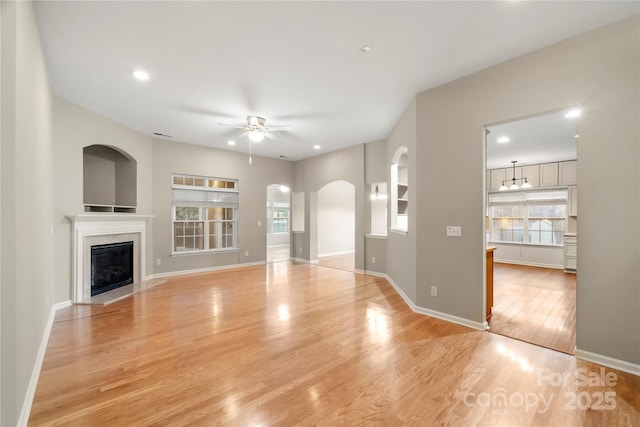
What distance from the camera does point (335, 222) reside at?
9.53 metres

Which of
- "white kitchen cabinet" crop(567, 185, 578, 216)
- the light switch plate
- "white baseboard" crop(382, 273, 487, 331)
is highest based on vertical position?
"white kitchen cabinet" crop(567, 185, 578, 216)

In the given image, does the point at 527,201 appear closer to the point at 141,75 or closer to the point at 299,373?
the point at 299,373

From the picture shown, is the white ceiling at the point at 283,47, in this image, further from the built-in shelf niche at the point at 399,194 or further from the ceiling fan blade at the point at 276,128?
the built-in shelf niche at the point at 399,194

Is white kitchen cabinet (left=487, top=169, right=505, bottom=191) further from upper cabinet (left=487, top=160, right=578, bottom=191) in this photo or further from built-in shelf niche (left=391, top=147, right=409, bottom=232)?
built-in shelf niche (left=391, top=147, right=409, bottom=232)

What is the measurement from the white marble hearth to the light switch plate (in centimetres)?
516

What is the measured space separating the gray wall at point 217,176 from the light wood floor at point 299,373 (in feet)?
7.81

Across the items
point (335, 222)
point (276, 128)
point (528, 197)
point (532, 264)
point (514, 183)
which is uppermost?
point (276, 128)

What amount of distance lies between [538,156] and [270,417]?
7970mm

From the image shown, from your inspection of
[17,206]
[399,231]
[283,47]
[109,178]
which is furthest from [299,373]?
[109,178]

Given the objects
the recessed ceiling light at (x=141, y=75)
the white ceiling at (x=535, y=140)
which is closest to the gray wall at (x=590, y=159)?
the white ceiling at (x=535, y=140)

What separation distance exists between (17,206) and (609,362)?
15.7 ft

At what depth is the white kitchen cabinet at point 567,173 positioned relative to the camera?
663 cm

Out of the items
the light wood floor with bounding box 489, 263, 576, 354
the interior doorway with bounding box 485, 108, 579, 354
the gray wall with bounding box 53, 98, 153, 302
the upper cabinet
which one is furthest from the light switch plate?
the upper cabinet

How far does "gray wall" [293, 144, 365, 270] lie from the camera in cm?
629
